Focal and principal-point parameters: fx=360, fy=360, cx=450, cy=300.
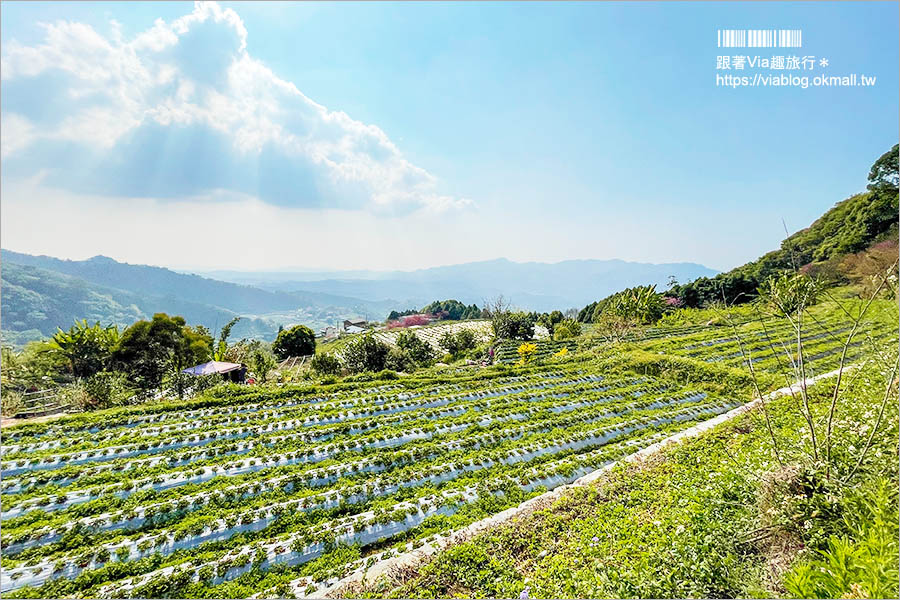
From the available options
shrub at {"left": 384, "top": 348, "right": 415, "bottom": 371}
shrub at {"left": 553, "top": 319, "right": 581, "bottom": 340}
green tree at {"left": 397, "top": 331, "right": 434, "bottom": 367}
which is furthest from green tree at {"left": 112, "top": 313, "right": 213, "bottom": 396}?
shrub at {"left": 553, "top": 319, "right": 581, "bottom": 340}

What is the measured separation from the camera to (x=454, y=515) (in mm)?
4629

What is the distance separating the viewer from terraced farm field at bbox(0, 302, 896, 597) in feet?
12.5

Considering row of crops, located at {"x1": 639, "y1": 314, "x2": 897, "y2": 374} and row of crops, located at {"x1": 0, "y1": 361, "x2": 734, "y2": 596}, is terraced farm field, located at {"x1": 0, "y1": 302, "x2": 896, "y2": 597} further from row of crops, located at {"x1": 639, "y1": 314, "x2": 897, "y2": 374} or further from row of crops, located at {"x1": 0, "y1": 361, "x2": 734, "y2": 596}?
row of crops, located at {"x1": 639, "y1": 314, "x2": 897, "y2": 374}

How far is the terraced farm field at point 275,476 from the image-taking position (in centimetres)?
382

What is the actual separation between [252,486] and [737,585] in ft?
18.4

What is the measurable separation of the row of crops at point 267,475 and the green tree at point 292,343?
18057 millimetres

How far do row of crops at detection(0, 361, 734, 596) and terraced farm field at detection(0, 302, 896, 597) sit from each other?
0.08 feet

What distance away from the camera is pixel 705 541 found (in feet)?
9.38

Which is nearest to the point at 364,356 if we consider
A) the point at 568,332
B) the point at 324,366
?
the point at 324,366

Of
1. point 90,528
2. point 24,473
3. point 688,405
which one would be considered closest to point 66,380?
point 24,473

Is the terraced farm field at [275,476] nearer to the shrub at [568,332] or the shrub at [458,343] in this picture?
the shrub at [458,343]

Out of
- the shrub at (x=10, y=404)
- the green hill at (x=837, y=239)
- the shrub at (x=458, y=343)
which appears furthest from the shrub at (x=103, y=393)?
the green hill at (x=837, y=239)

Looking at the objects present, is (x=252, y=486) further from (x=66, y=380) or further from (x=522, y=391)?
(x=66, y=380)

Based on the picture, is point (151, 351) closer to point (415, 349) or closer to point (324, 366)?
point (324, 366)
